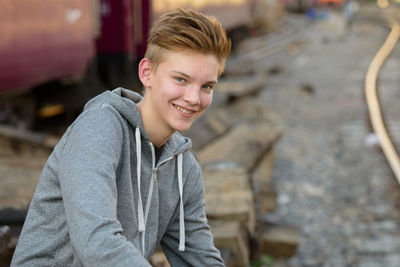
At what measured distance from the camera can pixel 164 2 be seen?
1051cm

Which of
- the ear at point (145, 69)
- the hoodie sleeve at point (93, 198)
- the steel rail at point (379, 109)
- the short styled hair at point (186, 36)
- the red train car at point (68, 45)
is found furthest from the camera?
the steel rail at point (379, 109)

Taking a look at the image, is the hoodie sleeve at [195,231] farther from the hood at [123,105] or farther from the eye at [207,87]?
the eye at [207,87]

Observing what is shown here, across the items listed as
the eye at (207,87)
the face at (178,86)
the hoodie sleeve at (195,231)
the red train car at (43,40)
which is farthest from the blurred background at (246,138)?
the eye at (207,87)

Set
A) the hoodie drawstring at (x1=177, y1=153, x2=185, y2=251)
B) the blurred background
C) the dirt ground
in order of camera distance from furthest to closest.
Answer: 1. the dirt ground
2. the blurred background
3. the hoodie drawstring at (x1=177, y1=153, x2=185, y2=251)

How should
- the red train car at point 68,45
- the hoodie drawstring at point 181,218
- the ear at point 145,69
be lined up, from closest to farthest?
the ear at point 145,69 → the hoodie drawstring at point 181,218 → the red train car at point 68,45

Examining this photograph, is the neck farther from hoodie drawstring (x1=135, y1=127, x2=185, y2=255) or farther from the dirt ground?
the dirt ground

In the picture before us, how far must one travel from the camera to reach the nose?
1.74 metres

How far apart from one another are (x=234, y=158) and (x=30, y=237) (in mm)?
3575

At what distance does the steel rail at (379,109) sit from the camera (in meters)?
6.45

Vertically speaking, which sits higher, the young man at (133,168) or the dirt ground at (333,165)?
the young man at (133,168)

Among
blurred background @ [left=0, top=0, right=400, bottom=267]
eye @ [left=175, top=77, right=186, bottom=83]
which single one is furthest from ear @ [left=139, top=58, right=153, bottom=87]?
blurred background @ [left=0, top=0, right=400, bottom=267]

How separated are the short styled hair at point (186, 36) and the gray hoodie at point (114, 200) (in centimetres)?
22

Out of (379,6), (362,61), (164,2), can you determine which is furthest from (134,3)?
(379,6)

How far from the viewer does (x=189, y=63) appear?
1.69 m
